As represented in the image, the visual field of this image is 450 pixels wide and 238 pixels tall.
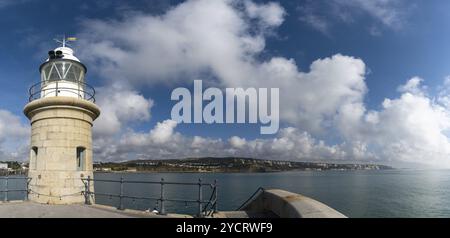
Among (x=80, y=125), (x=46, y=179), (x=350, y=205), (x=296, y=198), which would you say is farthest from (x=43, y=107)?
(x=350, y=205)

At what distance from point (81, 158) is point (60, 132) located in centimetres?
120

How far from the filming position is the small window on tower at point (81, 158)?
36.7 feet

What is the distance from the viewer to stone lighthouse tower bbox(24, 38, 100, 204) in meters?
10.5

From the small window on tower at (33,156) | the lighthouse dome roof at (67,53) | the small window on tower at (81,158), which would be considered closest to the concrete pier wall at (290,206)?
the small window on tower at (81,158)

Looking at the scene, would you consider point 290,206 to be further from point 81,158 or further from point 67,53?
point 67,53

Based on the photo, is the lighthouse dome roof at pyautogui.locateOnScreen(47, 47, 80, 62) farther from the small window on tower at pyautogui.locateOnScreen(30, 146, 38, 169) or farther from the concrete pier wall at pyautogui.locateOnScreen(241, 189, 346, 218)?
the concrete pier wall at pyautogui.locateOnScreen(241, 189, 346, 218)

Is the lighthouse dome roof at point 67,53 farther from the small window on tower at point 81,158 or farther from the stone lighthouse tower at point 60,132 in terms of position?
the small window on tower at point 81,158

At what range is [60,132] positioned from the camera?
10.6 metres

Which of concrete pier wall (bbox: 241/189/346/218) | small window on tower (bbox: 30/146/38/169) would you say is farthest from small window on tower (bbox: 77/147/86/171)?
concrete pier wall (bbox: 241/189/346/218)

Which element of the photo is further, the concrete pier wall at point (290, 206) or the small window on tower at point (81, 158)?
the small window on tower at point (81, 158)

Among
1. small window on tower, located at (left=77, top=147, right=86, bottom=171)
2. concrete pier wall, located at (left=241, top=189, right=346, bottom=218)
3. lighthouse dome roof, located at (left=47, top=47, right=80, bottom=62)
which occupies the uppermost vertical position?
lighthouse dome roof, located at (left=47, top=47, right=80, bottom=62)

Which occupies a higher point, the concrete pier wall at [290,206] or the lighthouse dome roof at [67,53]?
the lighthouse dome roof at [67,53]
